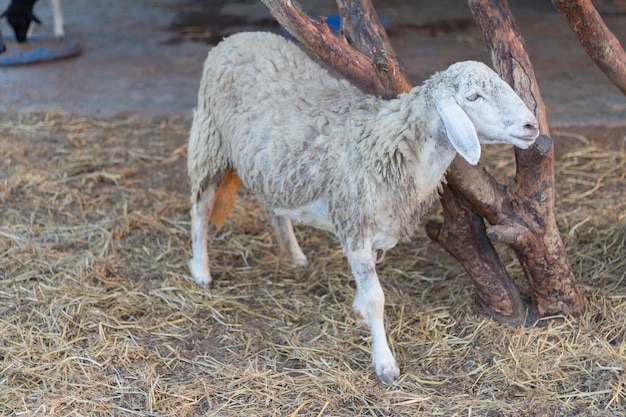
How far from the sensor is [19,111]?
6656 mm

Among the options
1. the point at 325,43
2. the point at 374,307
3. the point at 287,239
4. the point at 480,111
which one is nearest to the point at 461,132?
the point at 480,111

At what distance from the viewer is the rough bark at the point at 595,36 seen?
10.7 feet

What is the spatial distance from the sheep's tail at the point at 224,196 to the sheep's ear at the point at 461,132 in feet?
5.01

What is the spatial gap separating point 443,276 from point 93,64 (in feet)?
16.6

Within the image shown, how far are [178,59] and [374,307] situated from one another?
537cm

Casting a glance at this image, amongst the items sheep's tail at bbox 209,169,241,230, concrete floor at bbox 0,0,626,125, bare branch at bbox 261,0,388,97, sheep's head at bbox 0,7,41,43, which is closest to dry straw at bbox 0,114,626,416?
sheep's tail at bbox 209,169,241,230

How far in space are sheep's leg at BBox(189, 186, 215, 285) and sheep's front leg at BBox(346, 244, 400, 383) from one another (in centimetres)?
107

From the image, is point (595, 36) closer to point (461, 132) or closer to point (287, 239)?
point (461, 132)

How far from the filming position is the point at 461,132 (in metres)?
2.84

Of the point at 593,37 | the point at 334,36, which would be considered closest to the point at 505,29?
the point at 593,37

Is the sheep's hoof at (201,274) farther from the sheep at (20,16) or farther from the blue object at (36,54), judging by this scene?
the sheep at (20,16)

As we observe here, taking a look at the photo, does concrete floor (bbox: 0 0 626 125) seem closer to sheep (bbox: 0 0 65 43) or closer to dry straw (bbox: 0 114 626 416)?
sheep (bbox: 0 0 65 43)

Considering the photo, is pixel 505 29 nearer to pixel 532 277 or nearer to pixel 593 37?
pixel 593 37

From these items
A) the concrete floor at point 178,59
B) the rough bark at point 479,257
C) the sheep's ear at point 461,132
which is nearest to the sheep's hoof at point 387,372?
the rough bark at point 479,257
